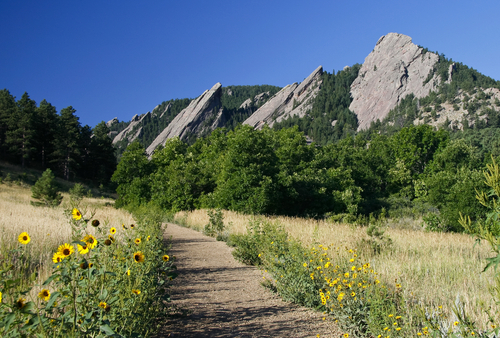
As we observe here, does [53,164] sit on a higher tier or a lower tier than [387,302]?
higher

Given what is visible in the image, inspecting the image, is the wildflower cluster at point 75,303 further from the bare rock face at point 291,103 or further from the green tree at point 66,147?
the bare rock face at point 291,103

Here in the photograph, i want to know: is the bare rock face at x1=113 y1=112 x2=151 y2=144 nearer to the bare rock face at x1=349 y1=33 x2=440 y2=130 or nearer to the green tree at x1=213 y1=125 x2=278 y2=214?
the bare rock face at x1=349 y1=33 x2=440 y2=130

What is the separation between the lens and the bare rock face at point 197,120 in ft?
385

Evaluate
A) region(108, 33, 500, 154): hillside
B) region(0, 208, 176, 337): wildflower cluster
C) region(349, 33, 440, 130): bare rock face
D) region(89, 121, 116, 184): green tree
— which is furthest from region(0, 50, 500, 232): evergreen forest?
region(349, 33, 440, 130): bare rock face

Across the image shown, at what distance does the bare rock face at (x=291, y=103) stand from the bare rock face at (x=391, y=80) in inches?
647

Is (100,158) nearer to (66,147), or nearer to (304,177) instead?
(66,147)

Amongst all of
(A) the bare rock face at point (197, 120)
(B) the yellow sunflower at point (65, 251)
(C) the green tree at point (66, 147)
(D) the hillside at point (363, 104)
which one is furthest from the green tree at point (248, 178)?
(A) the bare rock face at point (197, 120)

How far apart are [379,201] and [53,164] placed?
154ft

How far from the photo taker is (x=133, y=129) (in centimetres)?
14238

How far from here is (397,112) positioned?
107 metres

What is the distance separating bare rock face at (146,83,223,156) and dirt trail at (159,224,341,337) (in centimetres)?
10877

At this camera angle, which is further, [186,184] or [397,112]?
[397,112]

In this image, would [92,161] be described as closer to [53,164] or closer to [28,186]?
[53,164]

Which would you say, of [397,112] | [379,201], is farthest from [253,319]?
[397,112]
